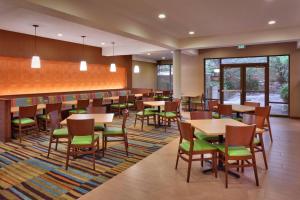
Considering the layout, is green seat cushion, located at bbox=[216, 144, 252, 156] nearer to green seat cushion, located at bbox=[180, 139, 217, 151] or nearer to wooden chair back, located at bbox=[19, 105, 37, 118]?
green seat cushion, located at bbox=[180, 139, 217, 151]

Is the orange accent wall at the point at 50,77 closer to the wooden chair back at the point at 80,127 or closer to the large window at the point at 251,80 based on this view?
the wooden chair back at the point at 80,127

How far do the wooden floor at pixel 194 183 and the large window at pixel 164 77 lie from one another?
394 inches

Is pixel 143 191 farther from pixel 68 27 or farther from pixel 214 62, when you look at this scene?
pixel 214 62

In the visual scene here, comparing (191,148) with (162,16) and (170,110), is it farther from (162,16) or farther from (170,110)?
(162,16)

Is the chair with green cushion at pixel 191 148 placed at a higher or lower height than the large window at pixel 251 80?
lower

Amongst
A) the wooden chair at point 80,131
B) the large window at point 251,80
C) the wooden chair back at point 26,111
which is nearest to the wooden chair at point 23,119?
the wooden chair back at point 26,111

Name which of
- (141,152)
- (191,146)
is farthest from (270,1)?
(141,152)

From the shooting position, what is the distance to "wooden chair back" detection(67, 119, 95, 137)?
3555 millimetres

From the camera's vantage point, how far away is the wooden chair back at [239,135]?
296 centimetres

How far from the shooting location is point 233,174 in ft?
11.1

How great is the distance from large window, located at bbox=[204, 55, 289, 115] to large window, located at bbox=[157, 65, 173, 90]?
364 cm

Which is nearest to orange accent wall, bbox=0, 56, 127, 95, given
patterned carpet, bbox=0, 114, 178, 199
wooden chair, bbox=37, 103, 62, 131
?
wooden chair, bbox=37, 103, 62, 131

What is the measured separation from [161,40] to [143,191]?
4.81m

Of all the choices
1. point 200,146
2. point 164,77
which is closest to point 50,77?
point 200,146
